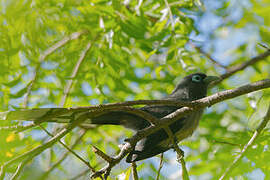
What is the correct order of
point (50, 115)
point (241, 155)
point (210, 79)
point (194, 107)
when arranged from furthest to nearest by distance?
point (210, 79) < point (194, 107) < point (50, 115) < point (241, 155)

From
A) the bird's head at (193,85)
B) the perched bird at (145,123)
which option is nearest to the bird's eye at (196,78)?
the bird's head at (193,85)

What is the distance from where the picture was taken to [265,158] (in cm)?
290

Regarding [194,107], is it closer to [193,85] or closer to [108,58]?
[108,58]

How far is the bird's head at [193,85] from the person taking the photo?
5453 millimetres

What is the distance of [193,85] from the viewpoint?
217 inches

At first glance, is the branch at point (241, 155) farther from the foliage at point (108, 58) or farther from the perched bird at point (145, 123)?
the perched bird at point (145, 123)

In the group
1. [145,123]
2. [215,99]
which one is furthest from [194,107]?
[145,123]

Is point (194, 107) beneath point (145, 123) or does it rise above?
beneath

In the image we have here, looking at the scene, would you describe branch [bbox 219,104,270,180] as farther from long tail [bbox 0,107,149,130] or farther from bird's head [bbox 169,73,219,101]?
bird's head [bbox 169,73,219,101]

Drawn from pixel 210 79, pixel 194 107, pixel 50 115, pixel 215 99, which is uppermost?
pixel 50 115

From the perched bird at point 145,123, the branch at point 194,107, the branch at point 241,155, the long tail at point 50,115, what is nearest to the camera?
the branch at point 241,155

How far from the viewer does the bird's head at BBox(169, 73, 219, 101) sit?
5453mm

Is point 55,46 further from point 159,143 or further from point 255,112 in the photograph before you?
point 255,112

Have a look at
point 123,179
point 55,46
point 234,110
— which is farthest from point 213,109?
point 123,179
